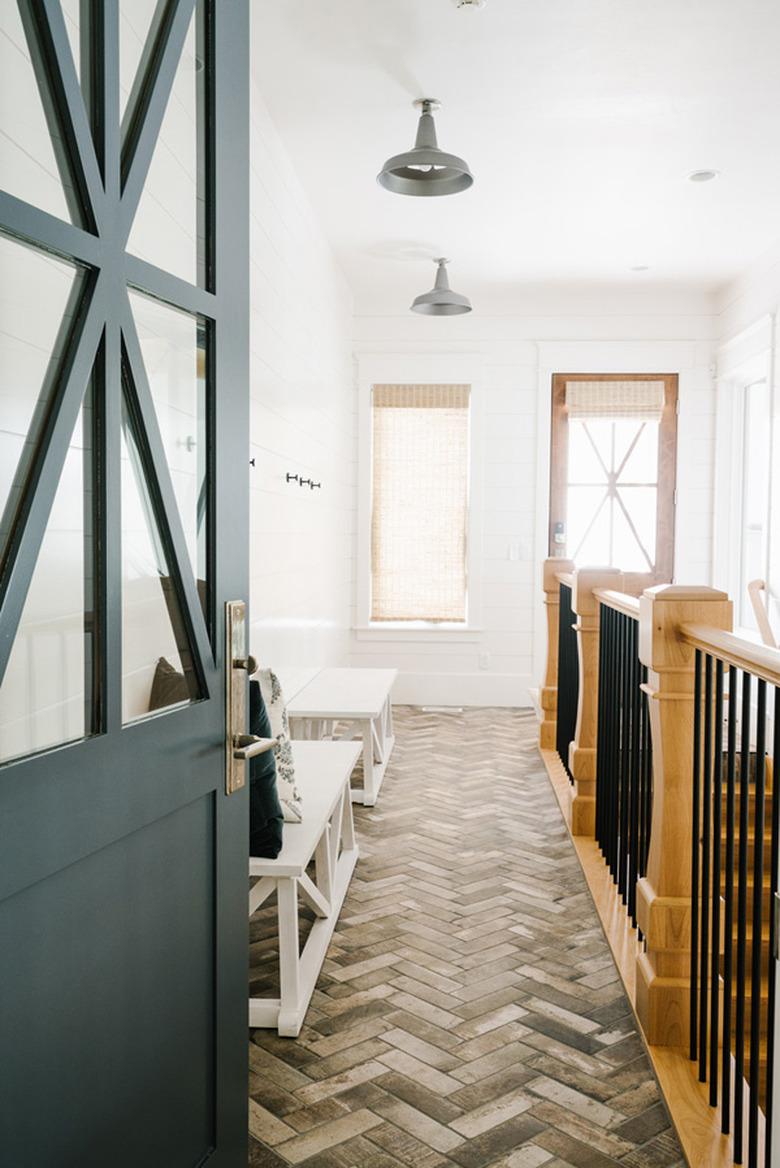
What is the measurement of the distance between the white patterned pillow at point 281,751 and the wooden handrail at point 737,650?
121cm

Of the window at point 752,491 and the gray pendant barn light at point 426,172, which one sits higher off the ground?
the gray pendant barn light at point 426,172

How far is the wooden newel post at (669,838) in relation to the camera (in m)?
Answer: 2.14

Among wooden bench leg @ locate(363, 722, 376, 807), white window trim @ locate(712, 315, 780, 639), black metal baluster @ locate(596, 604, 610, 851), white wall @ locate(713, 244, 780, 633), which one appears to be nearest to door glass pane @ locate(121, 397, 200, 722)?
black metal baluster @ locate(596, 604, 610, 851)

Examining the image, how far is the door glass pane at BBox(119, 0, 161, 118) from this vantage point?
1.23 m

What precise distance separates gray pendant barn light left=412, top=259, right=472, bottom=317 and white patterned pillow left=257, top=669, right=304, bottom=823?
313 cm

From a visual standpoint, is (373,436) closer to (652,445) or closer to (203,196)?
(652,445)

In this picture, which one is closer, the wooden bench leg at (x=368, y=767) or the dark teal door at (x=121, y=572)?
the dark teal door at (x=121, y=572)

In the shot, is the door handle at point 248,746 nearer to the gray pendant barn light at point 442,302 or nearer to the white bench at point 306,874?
the white bench at point 306,874

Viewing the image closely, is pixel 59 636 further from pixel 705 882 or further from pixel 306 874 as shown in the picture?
pixel 306 874

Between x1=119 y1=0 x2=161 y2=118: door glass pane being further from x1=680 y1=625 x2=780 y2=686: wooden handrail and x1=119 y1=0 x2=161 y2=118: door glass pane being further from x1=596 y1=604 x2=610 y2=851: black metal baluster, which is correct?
x1=596 y1=604 x2=610 y2=851: black metal baluster

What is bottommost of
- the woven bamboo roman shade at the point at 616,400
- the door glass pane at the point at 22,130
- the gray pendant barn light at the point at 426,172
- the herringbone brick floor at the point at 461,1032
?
the herringbone brick floor at the point at 461,1032

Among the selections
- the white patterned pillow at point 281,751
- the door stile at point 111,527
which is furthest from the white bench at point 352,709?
the door stile at point 111,527

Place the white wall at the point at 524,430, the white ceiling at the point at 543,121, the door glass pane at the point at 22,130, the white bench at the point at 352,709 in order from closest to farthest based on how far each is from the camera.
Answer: the door glass pane at the point at 22,130 → the white ceiling at the point at 543,121 → the white bench at the point at 352,709 → the white wall at the point at 524,430

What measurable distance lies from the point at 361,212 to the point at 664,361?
271 centimetres
